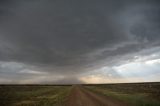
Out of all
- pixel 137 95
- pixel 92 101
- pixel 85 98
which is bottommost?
pixel 92 101

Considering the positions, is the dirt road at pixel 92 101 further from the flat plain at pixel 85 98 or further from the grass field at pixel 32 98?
the grass field at pixel 32 98

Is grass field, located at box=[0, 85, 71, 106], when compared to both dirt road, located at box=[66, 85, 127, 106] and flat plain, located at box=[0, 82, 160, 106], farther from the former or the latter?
dirt road, located at box=[66, 85, 127, 106]

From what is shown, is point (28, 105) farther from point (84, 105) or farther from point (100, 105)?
point (100, 105)

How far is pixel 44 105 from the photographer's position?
78.9 ft

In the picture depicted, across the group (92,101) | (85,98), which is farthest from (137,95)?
(92,101)

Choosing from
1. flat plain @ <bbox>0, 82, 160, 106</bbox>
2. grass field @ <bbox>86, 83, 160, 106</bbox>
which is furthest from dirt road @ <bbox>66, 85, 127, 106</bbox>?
grass field @ <bbox>86, 83, 160, 106</bbox>

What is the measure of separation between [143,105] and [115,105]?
12.8 ft

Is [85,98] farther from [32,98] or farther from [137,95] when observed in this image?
[137,95]

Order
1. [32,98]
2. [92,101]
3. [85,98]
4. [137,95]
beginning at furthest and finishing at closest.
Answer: [137,95] → [32,98] → [85,98] → [92,101]

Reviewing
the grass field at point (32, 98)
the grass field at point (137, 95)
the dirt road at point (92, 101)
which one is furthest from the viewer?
the grass field at point (32, 98)

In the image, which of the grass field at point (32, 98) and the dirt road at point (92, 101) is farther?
the grass field at point (32, 98)

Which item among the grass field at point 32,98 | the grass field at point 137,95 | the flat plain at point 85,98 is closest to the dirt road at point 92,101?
the flat plain at point 85,98

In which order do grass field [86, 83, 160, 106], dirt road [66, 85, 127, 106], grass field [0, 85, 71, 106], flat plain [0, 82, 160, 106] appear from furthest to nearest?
grass field [0, 85, 71, 106] < grass field [86, 83, 160, 106] < flat plain [0, 82, 160, 106] < dirt road [66, 85, 127, 106]

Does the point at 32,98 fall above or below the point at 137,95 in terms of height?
below
